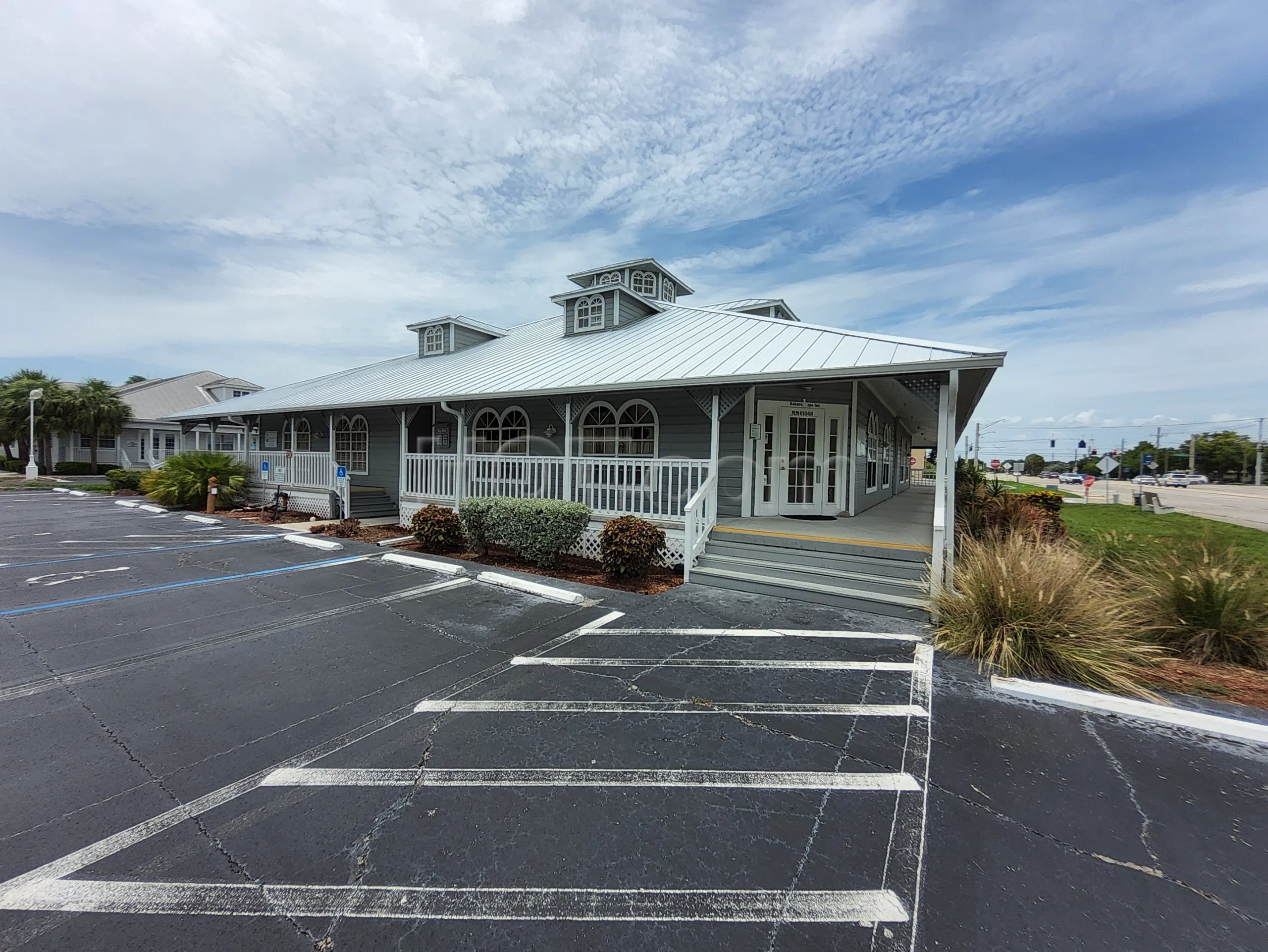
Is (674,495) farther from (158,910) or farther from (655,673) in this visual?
(158,910)

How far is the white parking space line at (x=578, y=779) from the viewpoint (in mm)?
2891

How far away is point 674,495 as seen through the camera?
9586mm

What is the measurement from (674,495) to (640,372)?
7.48 ft

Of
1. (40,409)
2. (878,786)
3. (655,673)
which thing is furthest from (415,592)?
(40,409)

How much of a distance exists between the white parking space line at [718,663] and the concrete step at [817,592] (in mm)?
1563

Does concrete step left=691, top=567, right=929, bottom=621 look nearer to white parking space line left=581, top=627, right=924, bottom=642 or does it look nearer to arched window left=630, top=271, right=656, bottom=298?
white parking space line left=581, top=627, right=924, bottom=642

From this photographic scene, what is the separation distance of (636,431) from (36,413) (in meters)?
37.6

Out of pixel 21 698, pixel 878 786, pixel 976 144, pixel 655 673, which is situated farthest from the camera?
pixel 976 144

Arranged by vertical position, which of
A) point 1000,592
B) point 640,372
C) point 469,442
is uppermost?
point 640,372

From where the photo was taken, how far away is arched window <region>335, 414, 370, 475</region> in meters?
15.9

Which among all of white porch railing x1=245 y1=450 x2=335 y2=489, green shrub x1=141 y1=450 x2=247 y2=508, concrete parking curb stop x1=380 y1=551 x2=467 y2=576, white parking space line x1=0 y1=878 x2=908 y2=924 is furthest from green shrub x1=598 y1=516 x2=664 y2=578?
green shrub x1=141 y1=450 x2=247 y2=508

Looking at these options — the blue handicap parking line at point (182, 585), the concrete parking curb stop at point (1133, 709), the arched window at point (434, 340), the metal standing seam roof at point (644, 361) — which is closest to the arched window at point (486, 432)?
the metal standing seam roof at point (644, 361)

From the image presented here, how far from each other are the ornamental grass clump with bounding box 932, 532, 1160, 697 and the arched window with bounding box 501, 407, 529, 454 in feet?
30.0

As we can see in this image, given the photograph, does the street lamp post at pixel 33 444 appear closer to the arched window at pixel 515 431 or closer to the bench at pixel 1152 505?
the arched window at pixel 515 431
